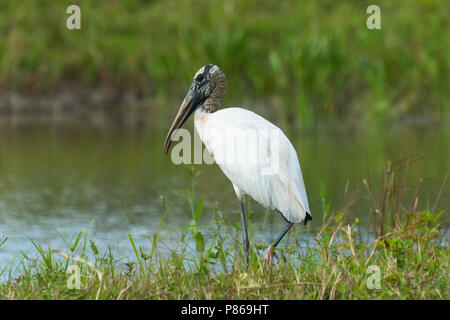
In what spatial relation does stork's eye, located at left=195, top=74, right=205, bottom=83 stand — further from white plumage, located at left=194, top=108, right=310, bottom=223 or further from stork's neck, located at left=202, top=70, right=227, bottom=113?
white plumage, located at left=194, top=108, right=310, bottom=223

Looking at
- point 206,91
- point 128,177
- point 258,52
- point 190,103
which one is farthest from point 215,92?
point 258,52

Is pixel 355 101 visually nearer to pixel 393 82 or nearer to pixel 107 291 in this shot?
pixel 393 82

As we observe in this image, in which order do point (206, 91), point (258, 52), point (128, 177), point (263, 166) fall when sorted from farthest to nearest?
1. point (258, 52)
2. point (128, 177)
3. point (206, 91)
4. point (263, 166)

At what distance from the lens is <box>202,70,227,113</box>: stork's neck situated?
5.94 m

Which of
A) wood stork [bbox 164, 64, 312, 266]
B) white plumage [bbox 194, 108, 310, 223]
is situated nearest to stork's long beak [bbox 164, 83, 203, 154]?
wood stork [bbox 164, 64, 312, 266]

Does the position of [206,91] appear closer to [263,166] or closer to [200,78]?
[200,78]

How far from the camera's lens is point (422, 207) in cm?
845

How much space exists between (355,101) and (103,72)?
18.0ft

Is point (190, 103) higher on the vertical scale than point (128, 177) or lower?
higher

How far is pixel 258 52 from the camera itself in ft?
56.5

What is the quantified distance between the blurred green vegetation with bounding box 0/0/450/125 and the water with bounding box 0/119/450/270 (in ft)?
2.82

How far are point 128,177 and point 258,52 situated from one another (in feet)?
22.2
